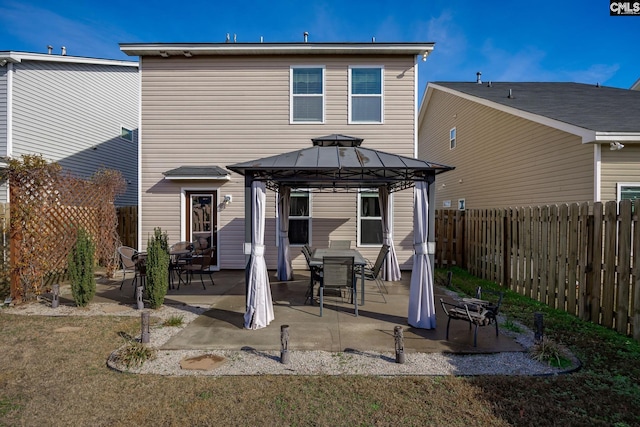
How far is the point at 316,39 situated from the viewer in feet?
30.5

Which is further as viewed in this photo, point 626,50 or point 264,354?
point 626,50

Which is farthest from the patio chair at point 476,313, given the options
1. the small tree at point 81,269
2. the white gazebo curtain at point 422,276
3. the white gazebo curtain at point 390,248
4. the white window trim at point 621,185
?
the small tree at point 81,269

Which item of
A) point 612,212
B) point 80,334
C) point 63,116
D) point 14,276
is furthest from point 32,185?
point 612,212

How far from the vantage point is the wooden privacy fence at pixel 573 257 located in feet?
14.7

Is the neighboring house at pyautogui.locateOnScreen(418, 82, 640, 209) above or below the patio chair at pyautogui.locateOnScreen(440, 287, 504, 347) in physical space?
above

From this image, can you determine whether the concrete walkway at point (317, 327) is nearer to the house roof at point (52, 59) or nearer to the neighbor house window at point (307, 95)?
the neighbor house window at point (307, 95)

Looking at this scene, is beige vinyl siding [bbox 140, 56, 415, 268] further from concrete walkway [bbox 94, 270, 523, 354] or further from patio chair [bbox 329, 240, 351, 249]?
concrete walkway [bbox 94, 270, 523, 354]

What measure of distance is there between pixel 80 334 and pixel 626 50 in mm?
18302

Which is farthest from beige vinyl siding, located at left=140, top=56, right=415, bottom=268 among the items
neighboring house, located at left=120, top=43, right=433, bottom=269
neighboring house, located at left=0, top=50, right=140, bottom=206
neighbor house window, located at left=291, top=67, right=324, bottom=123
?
neighboring house, located at left=0, top=50, right=140, bottom=206

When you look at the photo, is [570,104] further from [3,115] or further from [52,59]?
[3,115]

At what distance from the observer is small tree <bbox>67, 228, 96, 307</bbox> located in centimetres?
576

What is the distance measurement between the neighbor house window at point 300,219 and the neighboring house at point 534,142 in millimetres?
6491

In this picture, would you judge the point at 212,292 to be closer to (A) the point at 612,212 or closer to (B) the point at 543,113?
(A) the point at 612,212

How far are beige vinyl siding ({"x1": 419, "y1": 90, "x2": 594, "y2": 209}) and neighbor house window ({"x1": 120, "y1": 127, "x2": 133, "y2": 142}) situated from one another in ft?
47.9
